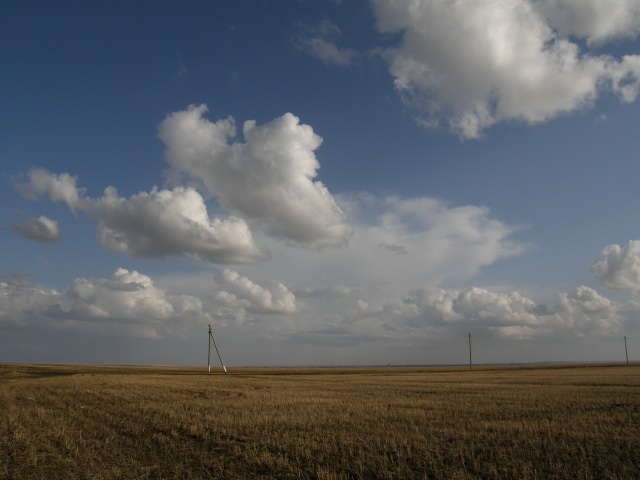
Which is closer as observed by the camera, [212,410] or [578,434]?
[578,434]

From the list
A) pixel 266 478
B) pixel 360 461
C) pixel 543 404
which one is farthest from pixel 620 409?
pixel 266 478

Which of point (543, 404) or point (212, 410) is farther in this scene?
point (543, 404)

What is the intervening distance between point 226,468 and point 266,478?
5.11 feet

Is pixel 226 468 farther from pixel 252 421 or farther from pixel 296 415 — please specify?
pixel 296 415

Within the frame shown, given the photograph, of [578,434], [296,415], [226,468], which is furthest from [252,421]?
[578,434]

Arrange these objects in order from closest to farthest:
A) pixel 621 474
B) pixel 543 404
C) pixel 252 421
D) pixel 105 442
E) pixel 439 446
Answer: pixel 621 474, pixel 439 446, pixel 105 442, pixel 252 421, pixel 543 404

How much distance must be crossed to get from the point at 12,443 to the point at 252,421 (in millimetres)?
8516

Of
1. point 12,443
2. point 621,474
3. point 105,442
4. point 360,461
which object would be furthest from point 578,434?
point 12,443

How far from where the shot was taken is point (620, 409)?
2353cm

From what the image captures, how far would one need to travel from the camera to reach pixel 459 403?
2766cm

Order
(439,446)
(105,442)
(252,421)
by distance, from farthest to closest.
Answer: (252,421), (105,442), (439,446)

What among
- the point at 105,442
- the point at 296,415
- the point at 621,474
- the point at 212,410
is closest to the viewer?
the point at 621,474

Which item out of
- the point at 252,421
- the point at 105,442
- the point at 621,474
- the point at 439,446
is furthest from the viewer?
the point at 252,421

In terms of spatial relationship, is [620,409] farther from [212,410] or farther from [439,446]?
[212,410]
